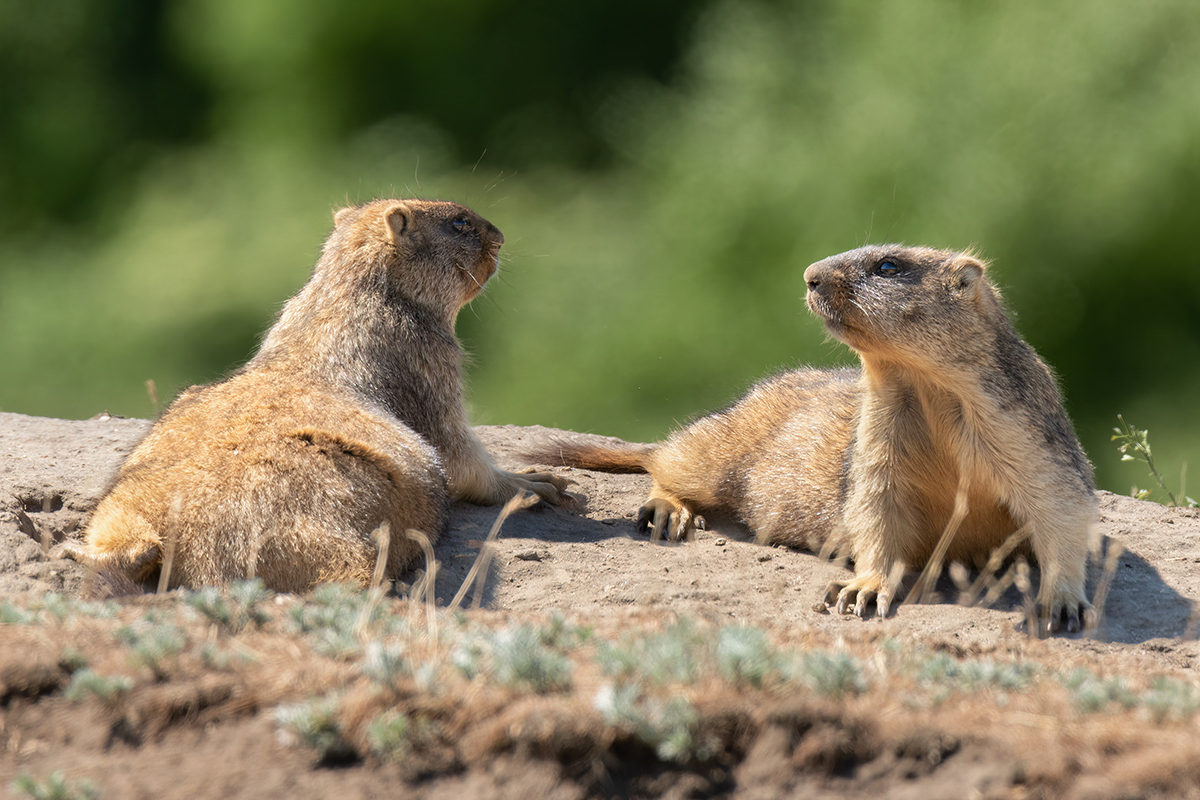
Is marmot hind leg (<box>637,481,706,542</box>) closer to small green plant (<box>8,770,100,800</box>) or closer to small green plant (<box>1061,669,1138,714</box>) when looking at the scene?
small green plant (<box>1061,669,1138,714</box>)

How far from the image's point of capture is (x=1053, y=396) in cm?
577

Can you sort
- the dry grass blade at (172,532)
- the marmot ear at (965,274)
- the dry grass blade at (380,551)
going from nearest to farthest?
the dry grass blade at (380,551) < the dry grass blade at (172,532) < the marmot ear at (965,274)

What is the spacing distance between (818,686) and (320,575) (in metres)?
2.81

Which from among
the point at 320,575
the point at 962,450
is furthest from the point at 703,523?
the point at 320,575

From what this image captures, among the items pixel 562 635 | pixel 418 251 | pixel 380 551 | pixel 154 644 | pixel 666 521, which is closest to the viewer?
pixel 154 644

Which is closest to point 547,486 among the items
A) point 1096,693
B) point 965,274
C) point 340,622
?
point 965,274

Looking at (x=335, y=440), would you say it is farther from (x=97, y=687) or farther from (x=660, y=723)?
(x=660, y=723)

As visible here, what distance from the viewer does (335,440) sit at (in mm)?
5434

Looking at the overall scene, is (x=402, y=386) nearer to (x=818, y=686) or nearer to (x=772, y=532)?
(x=772, y=532)

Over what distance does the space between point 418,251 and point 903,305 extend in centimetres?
314

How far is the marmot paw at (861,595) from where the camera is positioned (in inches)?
218

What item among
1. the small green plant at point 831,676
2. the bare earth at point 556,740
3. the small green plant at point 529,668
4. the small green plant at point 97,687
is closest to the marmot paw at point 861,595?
the bare earth at point 556,740

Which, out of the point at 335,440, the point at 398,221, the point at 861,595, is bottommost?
the point at 861,595

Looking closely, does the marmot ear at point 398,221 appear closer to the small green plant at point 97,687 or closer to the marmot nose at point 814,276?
the marmot nose at point 814,276
